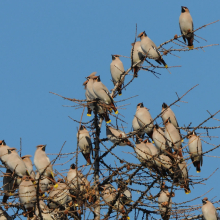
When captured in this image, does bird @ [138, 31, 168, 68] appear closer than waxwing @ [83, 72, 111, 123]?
No

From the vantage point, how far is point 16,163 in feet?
21.2

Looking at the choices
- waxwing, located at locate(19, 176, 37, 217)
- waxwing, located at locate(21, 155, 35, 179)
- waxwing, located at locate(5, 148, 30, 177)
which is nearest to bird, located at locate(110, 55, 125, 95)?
waxwing, located at locate(21, 155, 35, 179)

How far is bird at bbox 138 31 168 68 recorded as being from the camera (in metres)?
7.71

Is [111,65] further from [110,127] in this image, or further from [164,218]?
[164,218]

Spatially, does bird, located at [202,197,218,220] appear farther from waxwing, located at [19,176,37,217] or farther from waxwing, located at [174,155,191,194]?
waxwing, located at [19,176,37,217]

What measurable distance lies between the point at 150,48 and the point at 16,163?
3.03 metres

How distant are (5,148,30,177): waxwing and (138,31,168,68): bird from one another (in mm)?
2750

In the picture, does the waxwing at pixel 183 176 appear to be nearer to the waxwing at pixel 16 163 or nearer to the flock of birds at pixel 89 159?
the flock of birds at pixel 89 159

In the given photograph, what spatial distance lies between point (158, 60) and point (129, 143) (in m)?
1.98

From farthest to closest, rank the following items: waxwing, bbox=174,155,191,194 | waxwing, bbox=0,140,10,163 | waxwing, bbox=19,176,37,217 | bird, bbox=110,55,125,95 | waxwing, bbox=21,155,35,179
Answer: bird, bbox=110,55,125,95
waxwing, bbox=21,155,35,179
waxwing, bbox=0,140,10,163
waxwing, bbox=19,176,37,217
waxwing, bbox=174,155,191,194

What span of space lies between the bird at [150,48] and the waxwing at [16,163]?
9.02 feet

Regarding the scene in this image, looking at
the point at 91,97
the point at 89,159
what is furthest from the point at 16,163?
the point at 91,97

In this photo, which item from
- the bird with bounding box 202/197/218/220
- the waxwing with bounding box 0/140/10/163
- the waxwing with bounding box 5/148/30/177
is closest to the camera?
the bird with bounding box 202/197/218/220

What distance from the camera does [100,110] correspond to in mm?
6812
